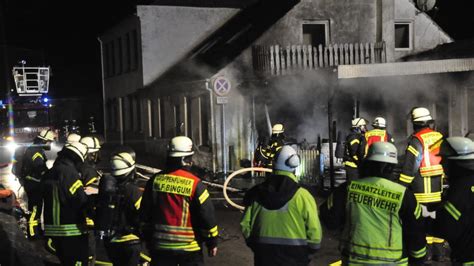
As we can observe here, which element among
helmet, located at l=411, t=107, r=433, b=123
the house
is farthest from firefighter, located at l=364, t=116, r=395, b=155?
helmet, located at l=411, t=107, r=433, b=123

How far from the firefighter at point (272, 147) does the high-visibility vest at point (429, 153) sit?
15.1ft

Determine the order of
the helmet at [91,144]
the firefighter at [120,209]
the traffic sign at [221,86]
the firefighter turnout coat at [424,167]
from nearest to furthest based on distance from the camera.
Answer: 1. the firefighter at [120,209]
2. the firefighter turnout coat at [424,167]
3. the helmet at [91,144]
4. the traffic sign at [221,86]

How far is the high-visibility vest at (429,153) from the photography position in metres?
6.44

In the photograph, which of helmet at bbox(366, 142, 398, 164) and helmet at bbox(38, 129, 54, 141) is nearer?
helmet at bbox(366, 142, 398, 164)

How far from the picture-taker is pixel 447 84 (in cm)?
1523

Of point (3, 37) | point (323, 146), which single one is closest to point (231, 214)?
point (323, 146)

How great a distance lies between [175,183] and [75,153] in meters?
1.62

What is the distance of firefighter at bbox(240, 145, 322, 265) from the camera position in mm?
3973

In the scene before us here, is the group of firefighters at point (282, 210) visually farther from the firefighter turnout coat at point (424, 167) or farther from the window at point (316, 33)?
the window at point (316, 33)

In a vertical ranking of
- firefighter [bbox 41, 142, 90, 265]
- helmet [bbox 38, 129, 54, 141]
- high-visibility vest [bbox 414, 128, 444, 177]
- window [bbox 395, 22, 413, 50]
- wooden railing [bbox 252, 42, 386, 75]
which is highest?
window [bbox 395, 22, 413, 50]

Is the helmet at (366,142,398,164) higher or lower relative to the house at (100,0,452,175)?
lower

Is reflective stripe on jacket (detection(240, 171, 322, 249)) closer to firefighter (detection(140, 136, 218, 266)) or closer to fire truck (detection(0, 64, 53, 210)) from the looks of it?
firefighter (detection(140, 136, 218, 266))

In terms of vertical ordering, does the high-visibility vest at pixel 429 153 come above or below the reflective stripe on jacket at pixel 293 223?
above

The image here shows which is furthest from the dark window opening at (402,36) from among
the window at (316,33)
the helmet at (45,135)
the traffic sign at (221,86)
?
the helmet at (45,135)
